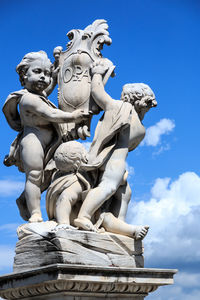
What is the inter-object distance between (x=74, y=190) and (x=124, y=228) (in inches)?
A: 33.4

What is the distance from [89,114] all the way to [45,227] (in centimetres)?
175

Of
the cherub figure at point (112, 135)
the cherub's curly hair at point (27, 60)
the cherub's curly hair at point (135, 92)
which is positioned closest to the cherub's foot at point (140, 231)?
the cherub figure at point (112, 135)

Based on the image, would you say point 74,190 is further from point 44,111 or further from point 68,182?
point 44,111

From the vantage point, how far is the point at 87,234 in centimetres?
765

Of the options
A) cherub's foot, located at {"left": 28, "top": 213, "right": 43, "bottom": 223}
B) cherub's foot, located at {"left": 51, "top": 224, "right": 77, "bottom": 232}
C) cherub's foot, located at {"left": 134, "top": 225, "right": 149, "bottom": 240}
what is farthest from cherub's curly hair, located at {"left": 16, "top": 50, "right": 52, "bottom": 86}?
cherub's foot, located at {"left": 134, "top": 225, "right": 149, "bottom": 240}

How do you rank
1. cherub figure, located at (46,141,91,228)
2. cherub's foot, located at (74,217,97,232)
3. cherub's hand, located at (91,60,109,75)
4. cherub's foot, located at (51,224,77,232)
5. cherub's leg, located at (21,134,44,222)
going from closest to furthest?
cherub's foot, located at (51,224,77,232), cherub's foot, located at (74,217,97,232), cherub figure, located at (46,141,91,228), cherub's leg, located at (21,134,44,222), cherub's hand, located at (91,60,109,75)

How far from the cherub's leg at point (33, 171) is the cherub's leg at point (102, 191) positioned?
0.72 meters

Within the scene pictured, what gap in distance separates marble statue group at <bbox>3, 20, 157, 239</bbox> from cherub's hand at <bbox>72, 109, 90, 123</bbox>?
0.05ft

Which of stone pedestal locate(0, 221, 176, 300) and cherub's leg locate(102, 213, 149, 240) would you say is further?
cherub's leg locate(102, 213, 149, 240)

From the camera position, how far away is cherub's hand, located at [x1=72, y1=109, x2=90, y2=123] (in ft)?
27.5

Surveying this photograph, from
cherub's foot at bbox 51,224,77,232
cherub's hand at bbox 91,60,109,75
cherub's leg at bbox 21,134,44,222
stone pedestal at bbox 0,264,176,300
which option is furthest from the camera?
cherub's hand at bbox 91,60,109,75

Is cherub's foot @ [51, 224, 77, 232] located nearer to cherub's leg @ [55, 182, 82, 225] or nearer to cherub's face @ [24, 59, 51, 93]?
cherub's leg @ [55, 182, 82, 225]

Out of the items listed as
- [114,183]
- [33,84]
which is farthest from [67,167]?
[33,84]

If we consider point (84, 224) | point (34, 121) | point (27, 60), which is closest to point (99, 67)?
point (27, 60)
